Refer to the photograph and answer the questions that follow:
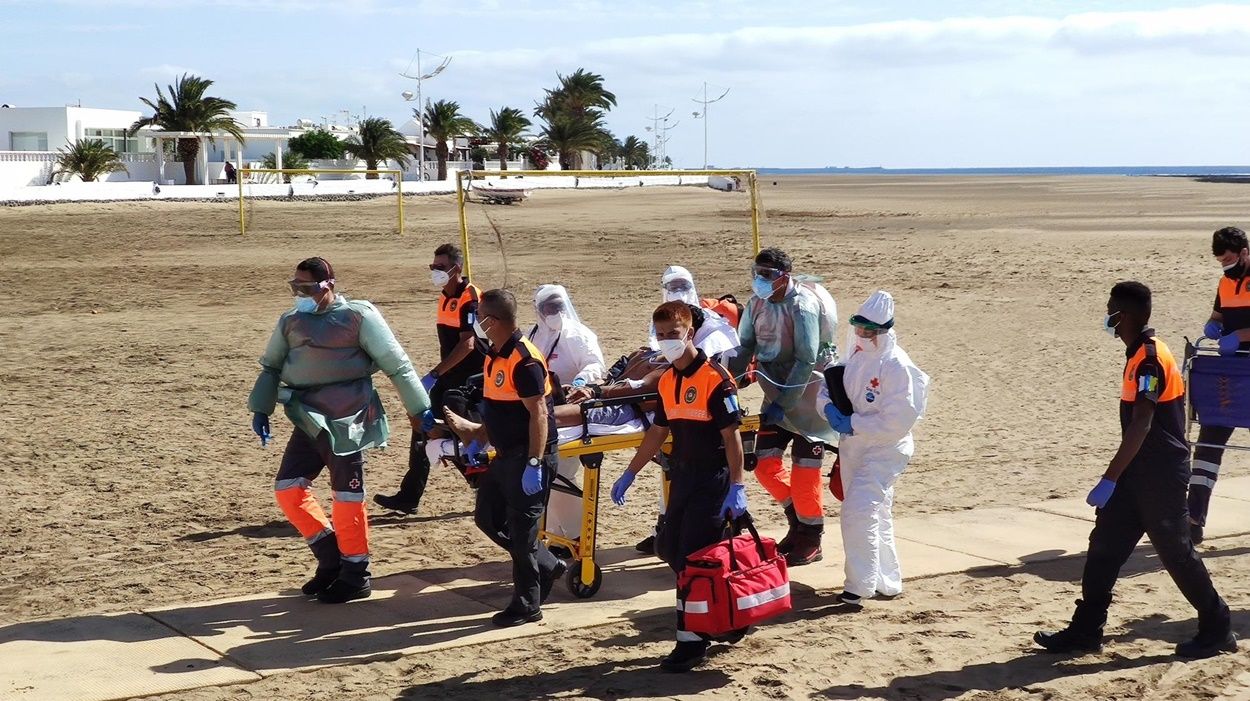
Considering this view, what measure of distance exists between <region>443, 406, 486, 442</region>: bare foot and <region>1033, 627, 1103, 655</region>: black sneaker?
3029mm

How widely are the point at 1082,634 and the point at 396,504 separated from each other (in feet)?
16.3

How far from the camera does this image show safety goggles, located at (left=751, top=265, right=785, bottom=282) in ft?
26.2

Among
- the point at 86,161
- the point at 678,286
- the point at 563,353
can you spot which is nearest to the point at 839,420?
the point at 678,286

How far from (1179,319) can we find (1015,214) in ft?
102

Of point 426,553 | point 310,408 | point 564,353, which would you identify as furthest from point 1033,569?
point 310,408

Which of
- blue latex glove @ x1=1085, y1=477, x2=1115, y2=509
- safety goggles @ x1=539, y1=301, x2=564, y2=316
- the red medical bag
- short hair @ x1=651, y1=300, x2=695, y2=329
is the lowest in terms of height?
the red medical bag

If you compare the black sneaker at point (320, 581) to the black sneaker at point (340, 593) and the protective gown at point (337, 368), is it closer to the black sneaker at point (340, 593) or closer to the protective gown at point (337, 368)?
the black sneaker at point (340, 593)

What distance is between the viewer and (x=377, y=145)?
65.4 meters

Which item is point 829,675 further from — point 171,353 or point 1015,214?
point 1015,214

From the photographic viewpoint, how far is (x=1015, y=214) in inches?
1950

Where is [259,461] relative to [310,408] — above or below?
below

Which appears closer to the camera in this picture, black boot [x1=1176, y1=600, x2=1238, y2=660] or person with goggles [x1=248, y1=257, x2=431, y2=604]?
black boot [x1=1176, y1=600, x2=1238, y2=660]

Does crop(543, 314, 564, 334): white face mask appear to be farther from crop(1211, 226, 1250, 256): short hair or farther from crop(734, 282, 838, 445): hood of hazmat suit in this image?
crop(1211, 226, 1250, 256): short hair

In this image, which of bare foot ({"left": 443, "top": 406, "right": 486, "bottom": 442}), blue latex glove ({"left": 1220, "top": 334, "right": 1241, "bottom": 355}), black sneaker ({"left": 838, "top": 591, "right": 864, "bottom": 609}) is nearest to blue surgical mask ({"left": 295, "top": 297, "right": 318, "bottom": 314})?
bare foot ({"left": 443, "top": 406, "right": 486, "bottom": 442})
